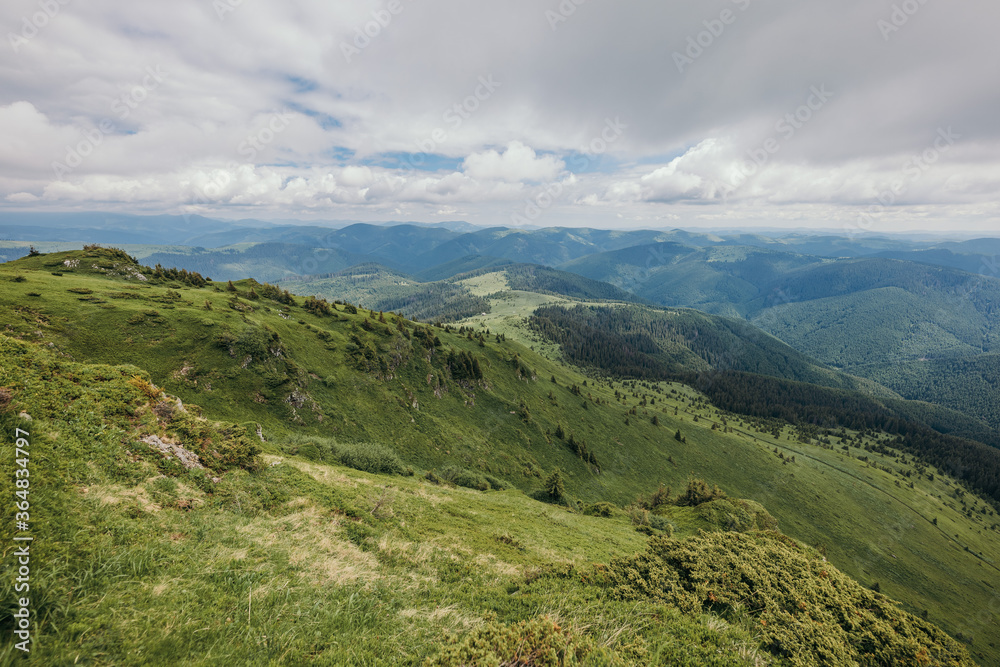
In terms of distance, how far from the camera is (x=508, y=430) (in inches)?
2849

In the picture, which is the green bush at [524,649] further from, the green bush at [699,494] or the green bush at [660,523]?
the green bush at [699,494]

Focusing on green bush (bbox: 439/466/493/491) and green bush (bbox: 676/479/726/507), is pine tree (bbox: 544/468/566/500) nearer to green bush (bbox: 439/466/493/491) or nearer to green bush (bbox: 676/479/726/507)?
green bush (bbox: 439/466/493/491)

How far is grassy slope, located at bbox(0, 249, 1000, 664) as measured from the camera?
124ft

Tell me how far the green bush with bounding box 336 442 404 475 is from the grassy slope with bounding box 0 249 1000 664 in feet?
20.3

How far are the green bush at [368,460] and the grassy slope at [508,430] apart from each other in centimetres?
618

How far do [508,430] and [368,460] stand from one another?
4071cm

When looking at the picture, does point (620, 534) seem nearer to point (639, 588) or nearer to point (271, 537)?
point (639, 588)

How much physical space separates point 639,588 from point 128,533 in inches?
707

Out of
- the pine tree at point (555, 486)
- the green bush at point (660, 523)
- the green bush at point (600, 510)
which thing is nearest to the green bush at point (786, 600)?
the green bush at point (660, 523)

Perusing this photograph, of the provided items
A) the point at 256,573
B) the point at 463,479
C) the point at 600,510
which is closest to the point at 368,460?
the point at 463,479

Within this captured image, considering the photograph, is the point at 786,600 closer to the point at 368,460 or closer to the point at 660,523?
the point at 660,523

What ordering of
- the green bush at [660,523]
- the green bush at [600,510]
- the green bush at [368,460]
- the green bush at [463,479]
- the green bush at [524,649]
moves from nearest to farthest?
1. the green bush at [524,649]
2. the green bush at [660,523]
3. the green bush at [368,460]
4. the green bush at [600,510]
5. the green bush at [463,479]

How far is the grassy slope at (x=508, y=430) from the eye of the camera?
37.9 m

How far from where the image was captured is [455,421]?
2542 inches
